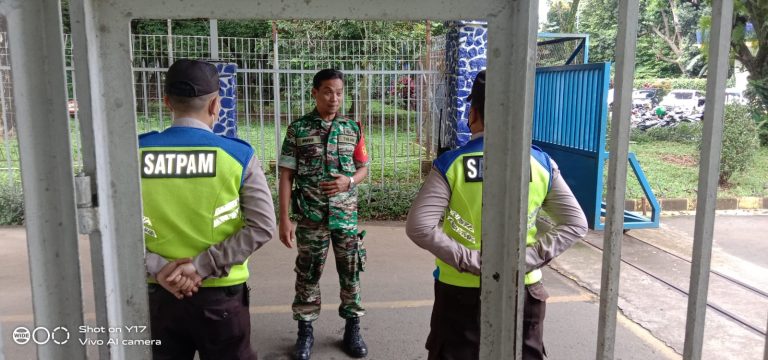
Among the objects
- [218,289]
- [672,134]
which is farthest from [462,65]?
[672,134]

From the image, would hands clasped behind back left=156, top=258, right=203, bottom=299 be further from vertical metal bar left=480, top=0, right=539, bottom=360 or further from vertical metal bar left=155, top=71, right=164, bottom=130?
vertical metal bar left=155, top=71, right=164, bottom=130

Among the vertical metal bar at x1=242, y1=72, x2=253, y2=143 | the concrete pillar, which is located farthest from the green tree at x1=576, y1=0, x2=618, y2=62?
the vertical metal bar at x1=242, y1=72, x2=253, y2=143

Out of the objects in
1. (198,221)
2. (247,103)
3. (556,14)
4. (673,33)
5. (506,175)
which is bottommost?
(198,221)

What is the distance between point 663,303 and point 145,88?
218 inches

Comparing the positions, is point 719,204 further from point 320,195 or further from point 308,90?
point 320,195

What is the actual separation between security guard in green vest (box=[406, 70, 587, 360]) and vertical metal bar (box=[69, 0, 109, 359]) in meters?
1.14

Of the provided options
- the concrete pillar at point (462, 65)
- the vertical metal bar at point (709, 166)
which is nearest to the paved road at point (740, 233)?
the concrete pillar at point (462, 65)

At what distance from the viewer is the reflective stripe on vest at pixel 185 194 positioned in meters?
1.90

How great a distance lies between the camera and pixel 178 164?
1900 mm

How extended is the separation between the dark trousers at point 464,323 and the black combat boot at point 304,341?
1220 millimetres

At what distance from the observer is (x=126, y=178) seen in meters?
1.10

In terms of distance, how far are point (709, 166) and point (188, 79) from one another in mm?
1612

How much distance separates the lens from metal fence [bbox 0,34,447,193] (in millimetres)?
6495

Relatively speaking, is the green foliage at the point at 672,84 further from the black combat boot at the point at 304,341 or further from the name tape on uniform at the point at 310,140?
the black combat boot at the point at 304,341
